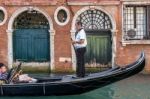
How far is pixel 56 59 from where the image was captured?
17047mm

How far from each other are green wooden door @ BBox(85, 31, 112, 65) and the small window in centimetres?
64

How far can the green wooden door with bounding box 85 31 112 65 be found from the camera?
17.1 metres

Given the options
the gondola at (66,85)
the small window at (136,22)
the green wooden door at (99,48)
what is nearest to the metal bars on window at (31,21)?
the green wooden door at (99,48)

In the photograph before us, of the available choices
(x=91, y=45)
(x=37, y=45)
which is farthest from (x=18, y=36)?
(x=91, y=45)

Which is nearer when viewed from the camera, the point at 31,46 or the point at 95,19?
the point at 95,19

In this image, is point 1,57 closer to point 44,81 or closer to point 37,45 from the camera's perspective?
point 37,45

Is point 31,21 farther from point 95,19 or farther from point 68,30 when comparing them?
point 95,19

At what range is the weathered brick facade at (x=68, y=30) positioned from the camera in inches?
664

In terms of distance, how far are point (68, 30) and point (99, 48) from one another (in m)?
1.15

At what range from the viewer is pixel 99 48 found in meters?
17.1

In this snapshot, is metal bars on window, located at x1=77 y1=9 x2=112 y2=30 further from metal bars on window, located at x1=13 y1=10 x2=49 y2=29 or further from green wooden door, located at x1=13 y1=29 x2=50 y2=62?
green wooden door, located at x1=13 y1=29 x2=50 y2=62

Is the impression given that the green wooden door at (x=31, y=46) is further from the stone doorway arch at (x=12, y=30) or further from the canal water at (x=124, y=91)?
the canal water at (x=124, y=91)

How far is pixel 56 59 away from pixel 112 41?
6.12 feet

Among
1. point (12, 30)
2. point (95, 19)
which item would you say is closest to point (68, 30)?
point (95, 19)
